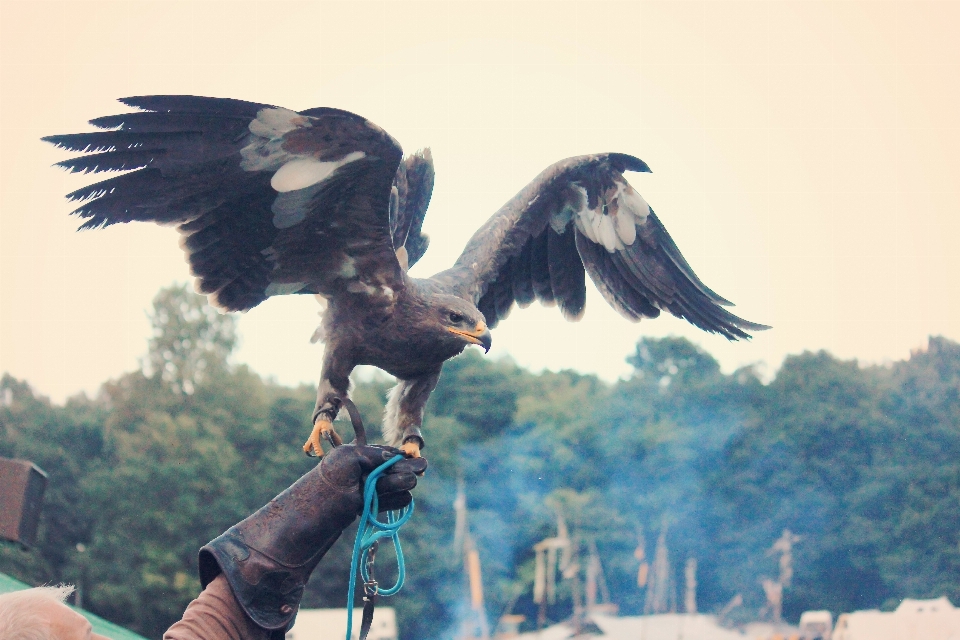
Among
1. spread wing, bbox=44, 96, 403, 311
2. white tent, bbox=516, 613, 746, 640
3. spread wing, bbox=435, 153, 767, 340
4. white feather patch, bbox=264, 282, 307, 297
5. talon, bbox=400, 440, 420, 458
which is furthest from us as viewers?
white tent, bbox=516, 613, 746, 640

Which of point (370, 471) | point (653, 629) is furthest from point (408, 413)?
point (653, 629)

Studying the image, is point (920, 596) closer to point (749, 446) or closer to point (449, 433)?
point (749, 446)

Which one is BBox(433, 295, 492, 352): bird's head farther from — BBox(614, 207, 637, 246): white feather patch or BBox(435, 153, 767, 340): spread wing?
BBox(614, 207, 637, 246): white feather patch

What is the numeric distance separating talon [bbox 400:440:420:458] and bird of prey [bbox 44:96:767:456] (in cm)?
1

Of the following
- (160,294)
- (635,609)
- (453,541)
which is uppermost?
(160,294)

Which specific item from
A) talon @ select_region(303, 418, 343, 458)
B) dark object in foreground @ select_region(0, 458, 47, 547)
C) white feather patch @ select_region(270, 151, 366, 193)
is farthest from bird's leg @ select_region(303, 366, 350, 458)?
dark object in foreground @ select_region(0, 458, 47, 547)

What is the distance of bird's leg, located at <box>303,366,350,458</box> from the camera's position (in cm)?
402

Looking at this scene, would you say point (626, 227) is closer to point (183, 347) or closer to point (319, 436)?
point (319, 436)

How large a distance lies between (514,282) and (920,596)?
33450 millimetres

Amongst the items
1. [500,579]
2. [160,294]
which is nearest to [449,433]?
[500,579]

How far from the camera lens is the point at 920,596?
3422cm

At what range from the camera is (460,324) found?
4324mm

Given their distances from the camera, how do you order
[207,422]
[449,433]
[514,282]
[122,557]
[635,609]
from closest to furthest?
[514,282], [122,557], [207,422], [449,433], [635,609]

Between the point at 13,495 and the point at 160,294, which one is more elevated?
the point at 160,294
